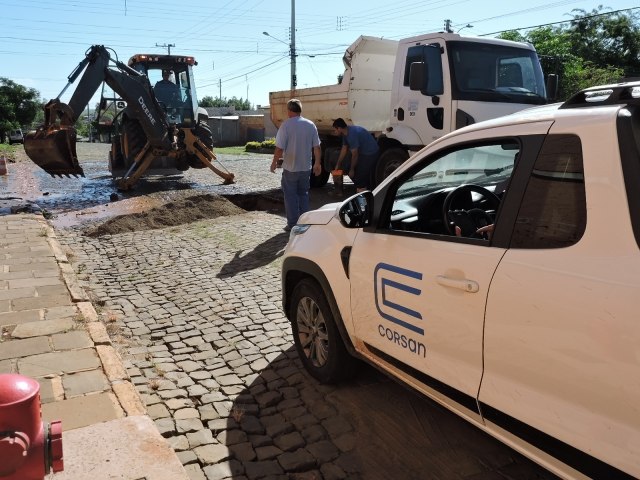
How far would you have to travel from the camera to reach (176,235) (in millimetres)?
8984

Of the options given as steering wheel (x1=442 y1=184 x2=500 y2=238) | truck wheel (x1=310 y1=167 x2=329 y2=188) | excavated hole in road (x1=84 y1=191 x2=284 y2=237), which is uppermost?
steering wheel (x1=442 y1=184 x2=500 y2=238)

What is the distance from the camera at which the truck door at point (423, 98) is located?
895 cm

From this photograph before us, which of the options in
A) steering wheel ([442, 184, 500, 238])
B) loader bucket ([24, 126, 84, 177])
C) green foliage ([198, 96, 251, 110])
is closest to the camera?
steering wheel ([442, 184, 500, 238])

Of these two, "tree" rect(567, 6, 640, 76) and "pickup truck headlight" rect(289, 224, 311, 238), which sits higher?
"tree" rect(567, 6, 640, 76)

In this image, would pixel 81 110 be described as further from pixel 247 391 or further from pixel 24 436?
pixel 24 436

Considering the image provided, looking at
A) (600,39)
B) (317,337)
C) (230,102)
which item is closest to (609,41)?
(600,39)

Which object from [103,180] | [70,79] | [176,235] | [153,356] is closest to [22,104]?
[103,180]

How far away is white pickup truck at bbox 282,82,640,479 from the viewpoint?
1.90 m

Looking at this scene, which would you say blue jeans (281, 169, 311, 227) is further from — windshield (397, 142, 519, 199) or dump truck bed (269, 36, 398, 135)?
windshield (397, 142, 519, 199)

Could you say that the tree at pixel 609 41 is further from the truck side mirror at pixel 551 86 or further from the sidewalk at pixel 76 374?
the sidewalk at pixel 76 374

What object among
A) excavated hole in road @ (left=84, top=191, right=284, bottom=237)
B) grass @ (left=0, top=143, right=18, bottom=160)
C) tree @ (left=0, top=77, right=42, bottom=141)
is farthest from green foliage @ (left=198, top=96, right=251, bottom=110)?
excavated hole in road @ (left=84, top=191, right=284, bottom=237)

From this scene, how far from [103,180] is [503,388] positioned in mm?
17092

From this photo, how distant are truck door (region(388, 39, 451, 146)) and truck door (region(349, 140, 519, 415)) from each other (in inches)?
218

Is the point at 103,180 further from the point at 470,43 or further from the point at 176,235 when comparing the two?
the point at 470,43
